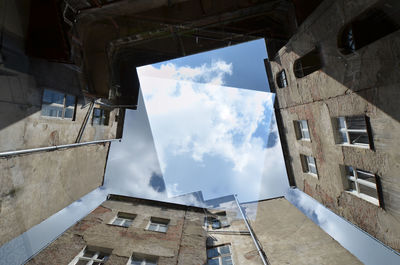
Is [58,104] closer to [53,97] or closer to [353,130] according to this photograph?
[53,97]

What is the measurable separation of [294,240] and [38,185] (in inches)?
471

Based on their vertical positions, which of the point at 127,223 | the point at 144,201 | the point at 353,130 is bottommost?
the point at 127,223

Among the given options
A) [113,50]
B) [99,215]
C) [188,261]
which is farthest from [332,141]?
[99,215]

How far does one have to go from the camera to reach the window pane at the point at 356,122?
5.98m

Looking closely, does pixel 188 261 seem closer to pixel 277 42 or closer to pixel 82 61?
pixel 82 61

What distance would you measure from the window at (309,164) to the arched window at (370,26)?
5.40 metres

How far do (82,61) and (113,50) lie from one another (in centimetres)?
195

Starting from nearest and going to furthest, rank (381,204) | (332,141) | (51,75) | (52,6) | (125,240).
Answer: (381,204)
(52,6)
(51,75)
(332,141)
(125,240)

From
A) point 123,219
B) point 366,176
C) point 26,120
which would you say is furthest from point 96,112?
point 366,176

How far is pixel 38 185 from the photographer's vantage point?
6.65 m

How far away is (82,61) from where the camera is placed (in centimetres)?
886

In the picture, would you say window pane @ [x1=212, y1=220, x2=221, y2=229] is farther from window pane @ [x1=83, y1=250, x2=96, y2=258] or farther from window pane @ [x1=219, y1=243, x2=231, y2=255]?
window pane @ [x1=83, y1=250, x2=96, y2=258]

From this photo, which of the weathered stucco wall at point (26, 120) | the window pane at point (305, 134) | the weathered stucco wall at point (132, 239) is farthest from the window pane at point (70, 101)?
the window pane at point (305, 134)

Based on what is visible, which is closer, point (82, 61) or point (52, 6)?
point (52, 6)
